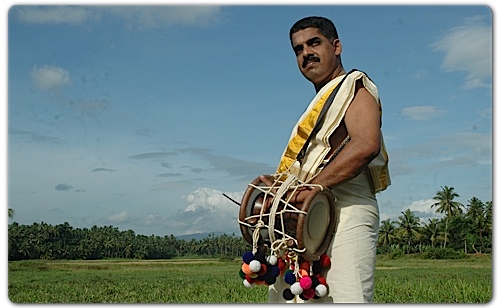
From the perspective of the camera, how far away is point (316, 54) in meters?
2.70

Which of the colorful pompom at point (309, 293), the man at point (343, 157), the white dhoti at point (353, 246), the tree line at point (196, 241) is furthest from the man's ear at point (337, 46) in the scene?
the tree line at point (196, 241)

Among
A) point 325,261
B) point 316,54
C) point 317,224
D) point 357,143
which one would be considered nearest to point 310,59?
point 316,54

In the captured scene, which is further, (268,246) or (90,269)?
(90,269)

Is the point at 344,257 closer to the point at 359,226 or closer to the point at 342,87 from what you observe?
the point at 359,226

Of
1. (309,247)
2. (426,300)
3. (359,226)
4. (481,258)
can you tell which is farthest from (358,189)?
(481,258)

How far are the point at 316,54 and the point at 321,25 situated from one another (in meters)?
0.13

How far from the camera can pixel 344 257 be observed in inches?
99.5

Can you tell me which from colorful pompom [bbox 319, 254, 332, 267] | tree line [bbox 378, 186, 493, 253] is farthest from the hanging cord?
tree line [bbox 378, 186, 493, 253]

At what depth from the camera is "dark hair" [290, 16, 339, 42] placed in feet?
8.84

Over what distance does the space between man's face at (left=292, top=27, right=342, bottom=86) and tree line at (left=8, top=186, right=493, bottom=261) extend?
2619 centimetres

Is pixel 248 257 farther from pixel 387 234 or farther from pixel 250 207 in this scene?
pixel 387 234

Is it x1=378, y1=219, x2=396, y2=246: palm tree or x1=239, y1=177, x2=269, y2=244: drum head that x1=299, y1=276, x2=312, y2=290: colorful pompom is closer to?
x1=239, y1=177, x2=269, y2=244: drum head

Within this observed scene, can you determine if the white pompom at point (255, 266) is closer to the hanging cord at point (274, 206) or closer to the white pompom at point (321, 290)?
the hanging cord at point (274, 206)

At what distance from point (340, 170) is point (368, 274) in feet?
1.51
